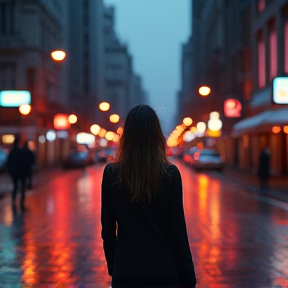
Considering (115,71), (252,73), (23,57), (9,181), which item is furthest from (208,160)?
(115,71)

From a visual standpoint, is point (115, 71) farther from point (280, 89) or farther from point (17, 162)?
point (17, 162)

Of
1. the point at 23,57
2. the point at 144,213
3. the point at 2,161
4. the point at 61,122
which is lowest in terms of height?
the point at 2,161

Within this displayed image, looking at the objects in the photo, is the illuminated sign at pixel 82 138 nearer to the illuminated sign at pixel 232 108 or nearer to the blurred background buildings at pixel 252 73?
the blurred background buildings at pixel 252 73

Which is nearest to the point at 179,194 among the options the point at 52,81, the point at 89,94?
the point at 52,81

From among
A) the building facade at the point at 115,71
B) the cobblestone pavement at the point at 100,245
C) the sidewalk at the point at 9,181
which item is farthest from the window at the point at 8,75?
the building facade at the point at 115,71

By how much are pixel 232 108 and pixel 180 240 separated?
4144 cm

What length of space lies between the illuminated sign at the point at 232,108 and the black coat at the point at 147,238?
135 feet

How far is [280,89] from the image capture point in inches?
1010

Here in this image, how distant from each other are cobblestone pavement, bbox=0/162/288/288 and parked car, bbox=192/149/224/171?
27943 millimetres

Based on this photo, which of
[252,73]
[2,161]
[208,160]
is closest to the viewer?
[2,161]

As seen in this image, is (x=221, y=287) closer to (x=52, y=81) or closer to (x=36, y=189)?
(x=36, y=189)

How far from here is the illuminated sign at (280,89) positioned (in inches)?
1003

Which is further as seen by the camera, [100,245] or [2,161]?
[2,161]

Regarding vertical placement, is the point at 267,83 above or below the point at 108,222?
above
